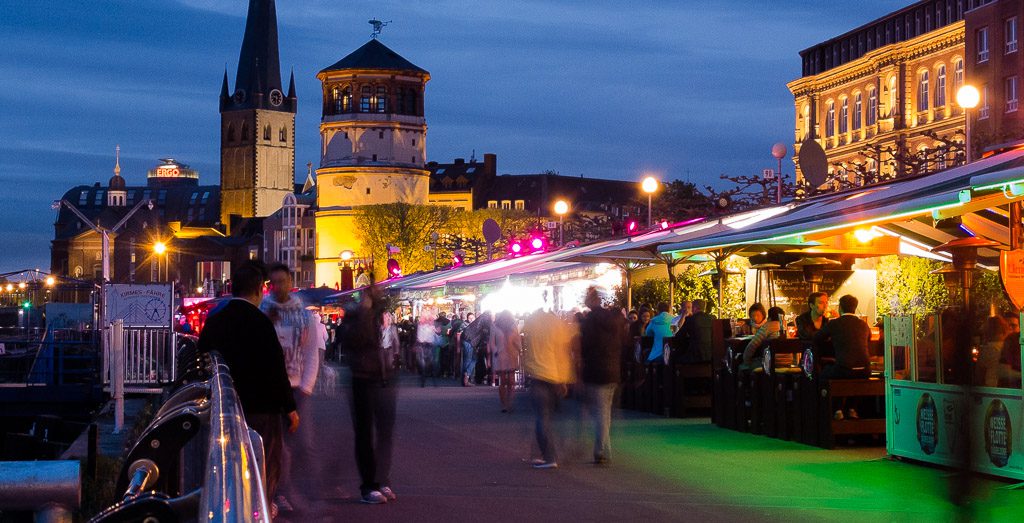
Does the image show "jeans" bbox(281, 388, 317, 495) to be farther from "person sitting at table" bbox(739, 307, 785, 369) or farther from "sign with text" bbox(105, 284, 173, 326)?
"sign with text" bbox(105, 284, 173, 326)

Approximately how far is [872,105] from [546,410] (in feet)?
280

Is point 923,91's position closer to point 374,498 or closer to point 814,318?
point 814,318

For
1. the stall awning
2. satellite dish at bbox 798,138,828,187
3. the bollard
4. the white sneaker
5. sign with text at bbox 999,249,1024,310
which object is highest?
satellite dish at bbox 798,138,828,187

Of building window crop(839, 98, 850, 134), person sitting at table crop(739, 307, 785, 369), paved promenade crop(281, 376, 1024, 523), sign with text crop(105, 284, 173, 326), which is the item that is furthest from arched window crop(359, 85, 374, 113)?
person sitting at table crop(739, 307, 785, 369)

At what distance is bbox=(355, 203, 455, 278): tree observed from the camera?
11188 centimetres

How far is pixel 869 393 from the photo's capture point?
51.5 ft

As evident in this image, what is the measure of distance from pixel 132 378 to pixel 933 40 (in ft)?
221

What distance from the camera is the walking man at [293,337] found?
1145cm

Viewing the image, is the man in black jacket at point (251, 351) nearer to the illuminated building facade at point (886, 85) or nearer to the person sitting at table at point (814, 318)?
the person sitting at table at point (814, 318)

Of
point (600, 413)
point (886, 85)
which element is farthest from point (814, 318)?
point (886, 85)

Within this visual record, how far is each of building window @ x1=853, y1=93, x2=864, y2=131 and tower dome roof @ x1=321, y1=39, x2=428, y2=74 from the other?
125 feet

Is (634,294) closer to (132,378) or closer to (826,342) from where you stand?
(132,378)

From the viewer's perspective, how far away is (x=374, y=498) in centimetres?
1190

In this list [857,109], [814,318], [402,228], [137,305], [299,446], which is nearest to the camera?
[299,446]
